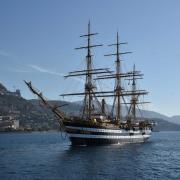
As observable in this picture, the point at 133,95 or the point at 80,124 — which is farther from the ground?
the point at 133,95

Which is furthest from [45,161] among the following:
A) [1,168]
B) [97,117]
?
[97,117]

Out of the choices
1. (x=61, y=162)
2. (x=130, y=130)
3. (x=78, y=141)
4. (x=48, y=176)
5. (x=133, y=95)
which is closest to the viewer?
(x=48, y=176)

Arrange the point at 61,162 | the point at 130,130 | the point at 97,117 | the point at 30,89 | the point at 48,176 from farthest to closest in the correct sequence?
the point at 130,130 < the point at 97,117 < the point at 30,89 < the point at 61,162 < the point at 48,176

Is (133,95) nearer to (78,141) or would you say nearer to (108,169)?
(78,141)

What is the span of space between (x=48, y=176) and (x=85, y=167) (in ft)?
27.1

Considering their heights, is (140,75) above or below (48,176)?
above

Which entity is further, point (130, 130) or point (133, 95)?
point (133, 95)

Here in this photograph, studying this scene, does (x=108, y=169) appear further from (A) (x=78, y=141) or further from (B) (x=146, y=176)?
(A) (x=78, y=141)

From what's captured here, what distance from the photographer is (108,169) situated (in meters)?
50.8

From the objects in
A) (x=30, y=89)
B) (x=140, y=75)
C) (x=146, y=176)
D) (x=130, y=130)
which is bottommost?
(x=146, y=176)

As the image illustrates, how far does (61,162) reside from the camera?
5800 cm

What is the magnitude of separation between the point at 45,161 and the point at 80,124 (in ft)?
80.4

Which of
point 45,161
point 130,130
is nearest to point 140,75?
point 130,130

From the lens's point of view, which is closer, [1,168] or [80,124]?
[1,168]
